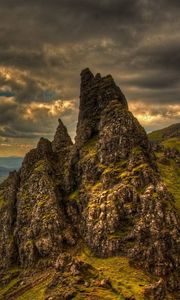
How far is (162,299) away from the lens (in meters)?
158

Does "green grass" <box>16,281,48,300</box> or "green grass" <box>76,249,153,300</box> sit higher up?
"green grass" <box>76,249,153,300</box>

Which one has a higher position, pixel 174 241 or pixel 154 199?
pixel 154 199

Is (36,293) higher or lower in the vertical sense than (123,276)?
lower

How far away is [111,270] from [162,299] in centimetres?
3264

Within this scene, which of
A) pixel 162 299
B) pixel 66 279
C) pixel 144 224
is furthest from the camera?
pixel 144 224

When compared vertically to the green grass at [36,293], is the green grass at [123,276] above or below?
above

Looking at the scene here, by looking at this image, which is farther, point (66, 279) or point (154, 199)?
point (154, 199)

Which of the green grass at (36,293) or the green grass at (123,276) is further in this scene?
the green grass at (36,293)

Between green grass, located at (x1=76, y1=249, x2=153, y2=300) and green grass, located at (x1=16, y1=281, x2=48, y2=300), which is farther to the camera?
green grass, located at (x1=16, y1=281, x2=48, y2=300)

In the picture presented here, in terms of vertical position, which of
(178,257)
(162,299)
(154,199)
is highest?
(154,199)

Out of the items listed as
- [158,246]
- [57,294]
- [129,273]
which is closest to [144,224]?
[158,246]

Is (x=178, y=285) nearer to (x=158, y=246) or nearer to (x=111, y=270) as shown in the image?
(x=158, y=246)

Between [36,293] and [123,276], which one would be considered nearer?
[123,276]

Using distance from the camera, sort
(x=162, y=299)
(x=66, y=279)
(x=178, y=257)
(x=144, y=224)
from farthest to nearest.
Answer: (x=144, y=224) → (x=178, y=257) → (x=66, y=279) → (x=162, y=299)
